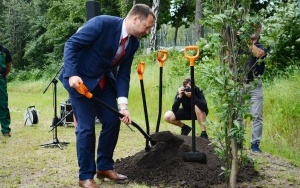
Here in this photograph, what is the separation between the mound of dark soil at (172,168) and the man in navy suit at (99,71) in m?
0.53

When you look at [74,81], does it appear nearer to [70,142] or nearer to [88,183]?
[88,183]

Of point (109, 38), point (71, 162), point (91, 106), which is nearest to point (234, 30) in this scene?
point (109, 38)

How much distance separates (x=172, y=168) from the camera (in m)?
5.60

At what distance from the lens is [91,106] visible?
5113mm

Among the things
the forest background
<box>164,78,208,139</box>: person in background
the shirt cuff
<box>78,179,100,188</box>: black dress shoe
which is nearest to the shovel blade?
the forest background

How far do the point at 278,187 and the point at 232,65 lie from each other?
1443 mm

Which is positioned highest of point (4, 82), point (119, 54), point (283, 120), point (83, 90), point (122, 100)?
point (119, 54)

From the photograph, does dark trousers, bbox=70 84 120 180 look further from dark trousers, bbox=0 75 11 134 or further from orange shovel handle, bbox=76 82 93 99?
dark trousers, bbox=0 75 11 134

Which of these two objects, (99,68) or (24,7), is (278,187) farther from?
(24,7)

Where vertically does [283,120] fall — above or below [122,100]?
below

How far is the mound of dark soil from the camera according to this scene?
211 inches

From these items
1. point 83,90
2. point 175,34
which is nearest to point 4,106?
point 83,90

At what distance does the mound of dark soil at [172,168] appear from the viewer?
536 cm

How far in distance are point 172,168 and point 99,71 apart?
52.4 inches
